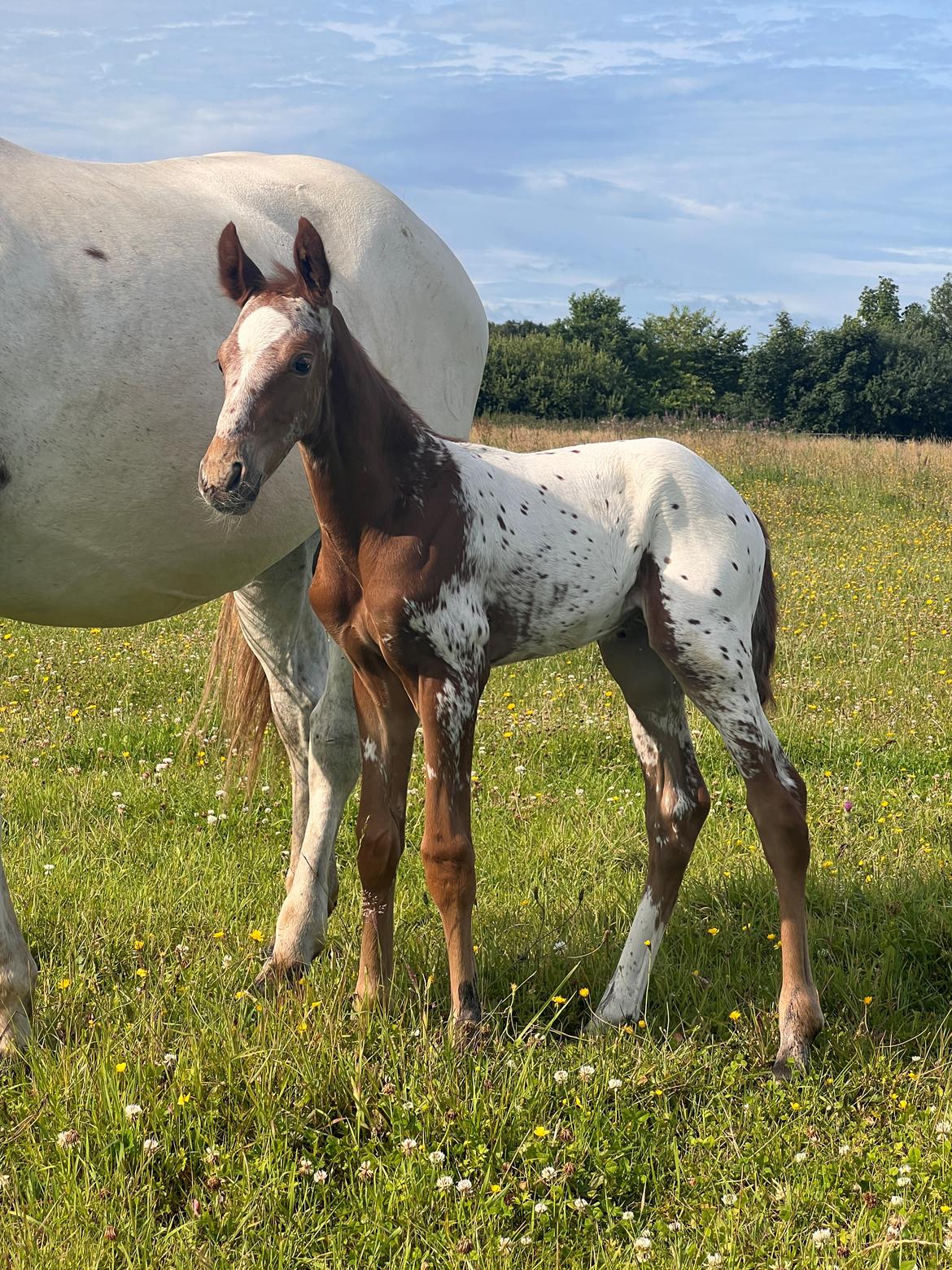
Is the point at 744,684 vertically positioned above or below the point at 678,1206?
above

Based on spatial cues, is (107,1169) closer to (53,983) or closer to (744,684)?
(53,983)

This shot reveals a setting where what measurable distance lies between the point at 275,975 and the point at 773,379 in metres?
57.1

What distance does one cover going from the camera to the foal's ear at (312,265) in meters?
2.96

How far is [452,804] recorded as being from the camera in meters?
3.26

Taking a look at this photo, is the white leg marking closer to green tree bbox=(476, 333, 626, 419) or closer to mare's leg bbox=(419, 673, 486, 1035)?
A: mare's leg bbox=(419, 673, 486, 1035)

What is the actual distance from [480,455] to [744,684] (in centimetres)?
111

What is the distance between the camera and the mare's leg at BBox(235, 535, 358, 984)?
428 cm

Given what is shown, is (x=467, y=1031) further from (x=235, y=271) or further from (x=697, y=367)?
(x=697, y=367)

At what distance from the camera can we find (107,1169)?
9.37 ft

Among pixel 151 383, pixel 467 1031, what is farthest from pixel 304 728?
pixel 467 1031

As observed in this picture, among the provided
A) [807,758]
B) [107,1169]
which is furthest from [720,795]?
[107,1169]

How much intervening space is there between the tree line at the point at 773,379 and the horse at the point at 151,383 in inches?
1669

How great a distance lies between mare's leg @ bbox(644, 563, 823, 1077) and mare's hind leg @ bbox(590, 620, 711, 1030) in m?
0.32

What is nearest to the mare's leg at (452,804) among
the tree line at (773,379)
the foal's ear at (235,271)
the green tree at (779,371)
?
the foal's ear at (235,271)
